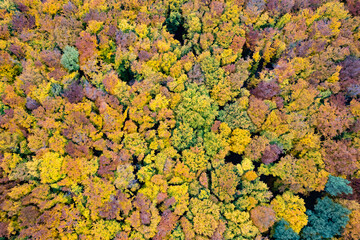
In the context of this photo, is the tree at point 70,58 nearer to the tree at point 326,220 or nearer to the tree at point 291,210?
the tree at point 291,210

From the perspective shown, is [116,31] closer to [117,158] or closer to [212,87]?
[212,87]

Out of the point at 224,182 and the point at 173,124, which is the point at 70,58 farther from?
the point at 224,182

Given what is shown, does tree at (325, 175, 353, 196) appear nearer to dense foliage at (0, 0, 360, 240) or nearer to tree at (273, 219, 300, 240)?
dense foliage at (0, 0, 360, 240)

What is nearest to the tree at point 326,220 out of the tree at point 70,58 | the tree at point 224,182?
the tree at point 224,182

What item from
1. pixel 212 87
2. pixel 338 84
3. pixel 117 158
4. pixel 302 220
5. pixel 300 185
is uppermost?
pixel 338 84

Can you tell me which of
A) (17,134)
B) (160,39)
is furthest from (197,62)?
(17,134)

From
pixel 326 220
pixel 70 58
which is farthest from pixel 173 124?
pixel 326 220

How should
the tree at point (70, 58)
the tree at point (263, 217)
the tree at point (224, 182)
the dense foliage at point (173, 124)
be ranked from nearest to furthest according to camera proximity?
the dense foliage at point (173, 124) < the tree at point (263, 217) < the tree at point (224, 182) < the tree at point (70, 58)
